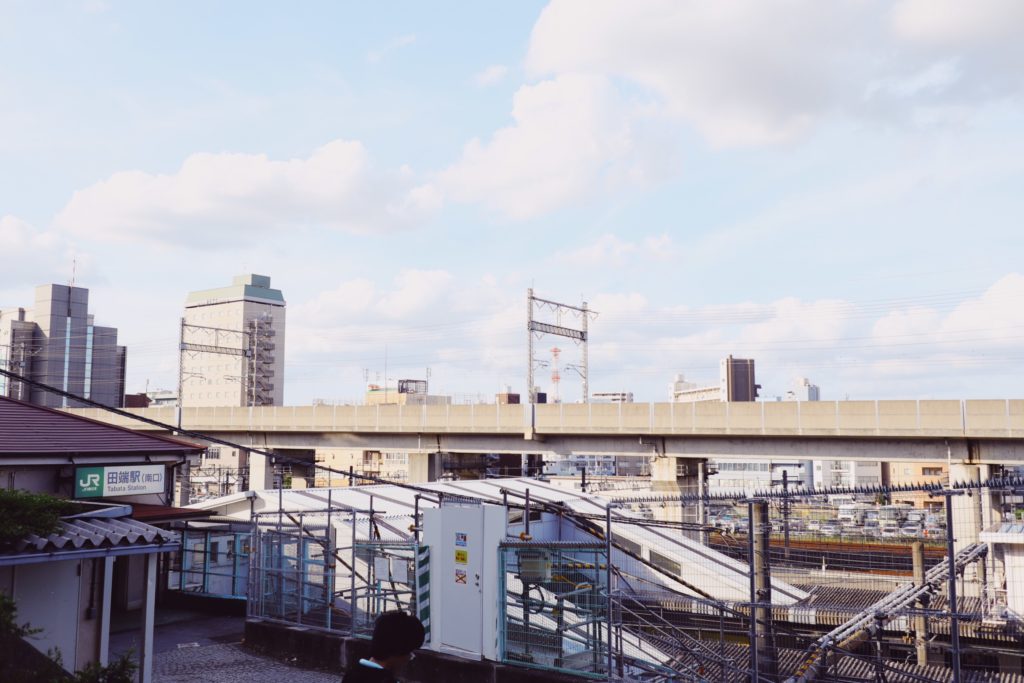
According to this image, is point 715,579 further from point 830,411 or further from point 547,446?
point 547,446

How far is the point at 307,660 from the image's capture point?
49.3 feet

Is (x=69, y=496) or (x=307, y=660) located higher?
(x=69, y=496)

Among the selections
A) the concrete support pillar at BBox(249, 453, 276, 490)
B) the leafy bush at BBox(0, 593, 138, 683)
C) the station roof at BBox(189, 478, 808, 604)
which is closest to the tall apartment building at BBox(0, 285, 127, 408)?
the concrete support pillar at BBox(249, 453, 276, 490)

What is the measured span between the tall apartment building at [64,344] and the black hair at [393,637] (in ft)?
517

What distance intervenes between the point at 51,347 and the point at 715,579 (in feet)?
557

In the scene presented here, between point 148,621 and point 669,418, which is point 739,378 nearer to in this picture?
point 669,418

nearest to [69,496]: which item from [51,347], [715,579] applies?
[715,579]

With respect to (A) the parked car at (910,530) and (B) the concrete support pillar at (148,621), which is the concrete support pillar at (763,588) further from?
(B) the concrete support pillar at (148,621)

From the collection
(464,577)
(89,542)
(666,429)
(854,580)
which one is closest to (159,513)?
(89,542)

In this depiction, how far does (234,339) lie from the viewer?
183250 millimetres

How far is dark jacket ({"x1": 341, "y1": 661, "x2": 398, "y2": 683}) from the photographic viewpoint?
15.7ft

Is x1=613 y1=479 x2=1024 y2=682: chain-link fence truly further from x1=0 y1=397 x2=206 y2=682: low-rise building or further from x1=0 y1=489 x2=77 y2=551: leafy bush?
x1=0 y1=489 x2=77 y2=551: leafy bush

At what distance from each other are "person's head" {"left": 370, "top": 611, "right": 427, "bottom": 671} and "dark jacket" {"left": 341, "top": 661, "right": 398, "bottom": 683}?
0.13 metres

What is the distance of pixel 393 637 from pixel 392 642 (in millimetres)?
30
